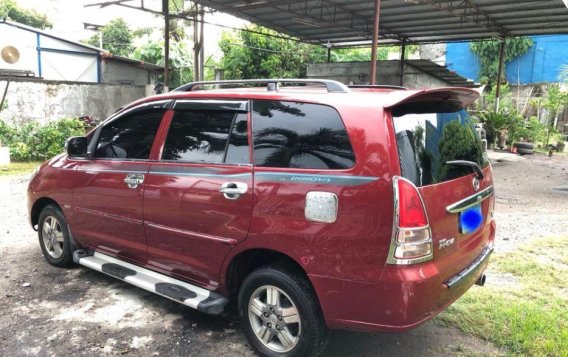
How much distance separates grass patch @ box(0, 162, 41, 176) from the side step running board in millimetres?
7037

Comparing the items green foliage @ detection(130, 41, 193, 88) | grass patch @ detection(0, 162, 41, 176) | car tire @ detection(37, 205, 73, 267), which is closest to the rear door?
car tire @ detection(37, 205, 73, 267)


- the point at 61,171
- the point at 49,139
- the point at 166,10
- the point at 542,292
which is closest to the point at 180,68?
the point at 166,10

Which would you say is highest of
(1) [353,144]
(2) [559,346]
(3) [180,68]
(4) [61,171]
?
(3) [180,68]

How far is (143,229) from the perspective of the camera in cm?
354

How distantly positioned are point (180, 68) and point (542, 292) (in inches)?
854

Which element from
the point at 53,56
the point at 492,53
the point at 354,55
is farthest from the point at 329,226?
the point at 354,55

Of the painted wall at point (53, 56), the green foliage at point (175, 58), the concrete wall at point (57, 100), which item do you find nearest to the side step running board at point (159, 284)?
the concrete wall at point (57, 100)

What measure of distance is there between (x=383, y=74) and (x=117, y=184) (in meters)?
15.7

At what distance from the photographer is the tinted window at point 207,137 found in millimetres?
3072

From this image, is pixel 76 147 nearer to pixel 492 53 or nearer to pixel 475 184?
pixel 475 184

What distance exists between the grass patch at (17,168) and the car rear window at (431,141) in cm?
964

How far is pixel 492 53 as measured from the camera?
79.8 ft

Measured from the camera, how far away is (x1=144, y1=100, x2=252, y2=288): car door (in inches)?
116

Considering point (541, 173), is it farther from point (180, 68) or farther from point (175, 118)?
point (180, 68)
